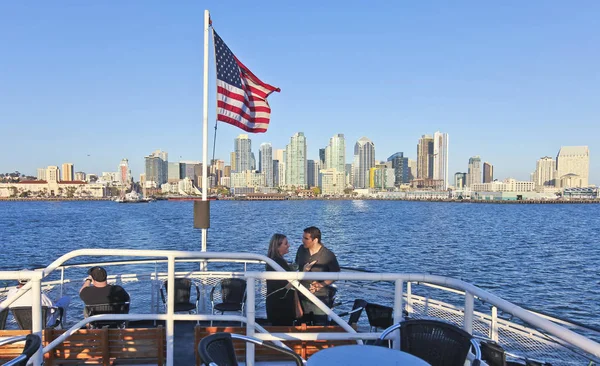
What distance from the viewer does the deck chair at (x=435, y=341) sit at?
11.2 feet

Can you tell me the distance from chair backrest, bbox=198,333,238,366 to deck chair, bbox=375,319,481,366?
4.36ft

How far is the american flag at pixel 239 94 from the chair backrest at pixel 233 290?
397cm

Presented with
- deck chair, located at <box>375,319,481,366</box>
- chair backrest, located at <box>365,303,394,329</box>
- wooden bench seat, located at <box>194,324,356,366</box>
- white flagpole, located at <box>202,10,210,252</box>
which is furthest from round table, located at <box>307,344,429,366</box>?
white flagpole, located at <box>202,10,210,252</box>

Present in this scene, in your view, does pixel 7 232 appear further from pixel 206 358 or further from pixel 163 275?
pixel 206 358

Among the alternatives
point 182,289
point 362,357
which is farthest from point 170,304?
point 182,289

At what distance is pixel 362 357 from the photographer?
3.05 metres

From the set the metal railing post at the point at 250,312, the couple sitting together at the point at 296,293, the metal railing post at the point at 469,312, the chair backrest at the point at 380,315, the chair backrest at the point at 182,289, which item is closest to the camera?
the metal railing post at the point at 469,312

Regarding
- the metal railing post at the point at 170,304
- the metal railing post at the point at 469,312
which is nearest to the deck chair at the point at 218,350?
the metal railing post at the point at 170,304

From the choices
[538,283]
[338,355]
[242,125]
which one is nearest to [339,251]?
[538,283]

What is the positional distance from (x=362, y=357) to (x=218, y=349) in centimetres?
105

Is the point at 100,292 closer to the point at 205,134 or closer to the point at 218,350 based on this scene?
the point at 218,350

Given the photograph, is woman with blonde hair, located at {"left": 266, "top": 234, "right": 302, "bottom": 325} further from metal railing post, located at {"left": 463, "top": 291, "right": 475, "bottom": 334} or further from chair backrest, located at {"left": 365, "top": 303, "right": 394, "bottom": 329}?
metal railing post, located at {"left": 463, "top": 291, "right": 475, "bottom": 334}

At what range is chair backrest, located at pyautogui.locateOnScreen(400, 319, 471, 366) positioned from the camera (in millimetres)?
3420

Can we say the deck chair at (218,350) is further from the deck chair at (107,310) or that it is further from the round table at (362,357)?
the deck chair at (107,310)
